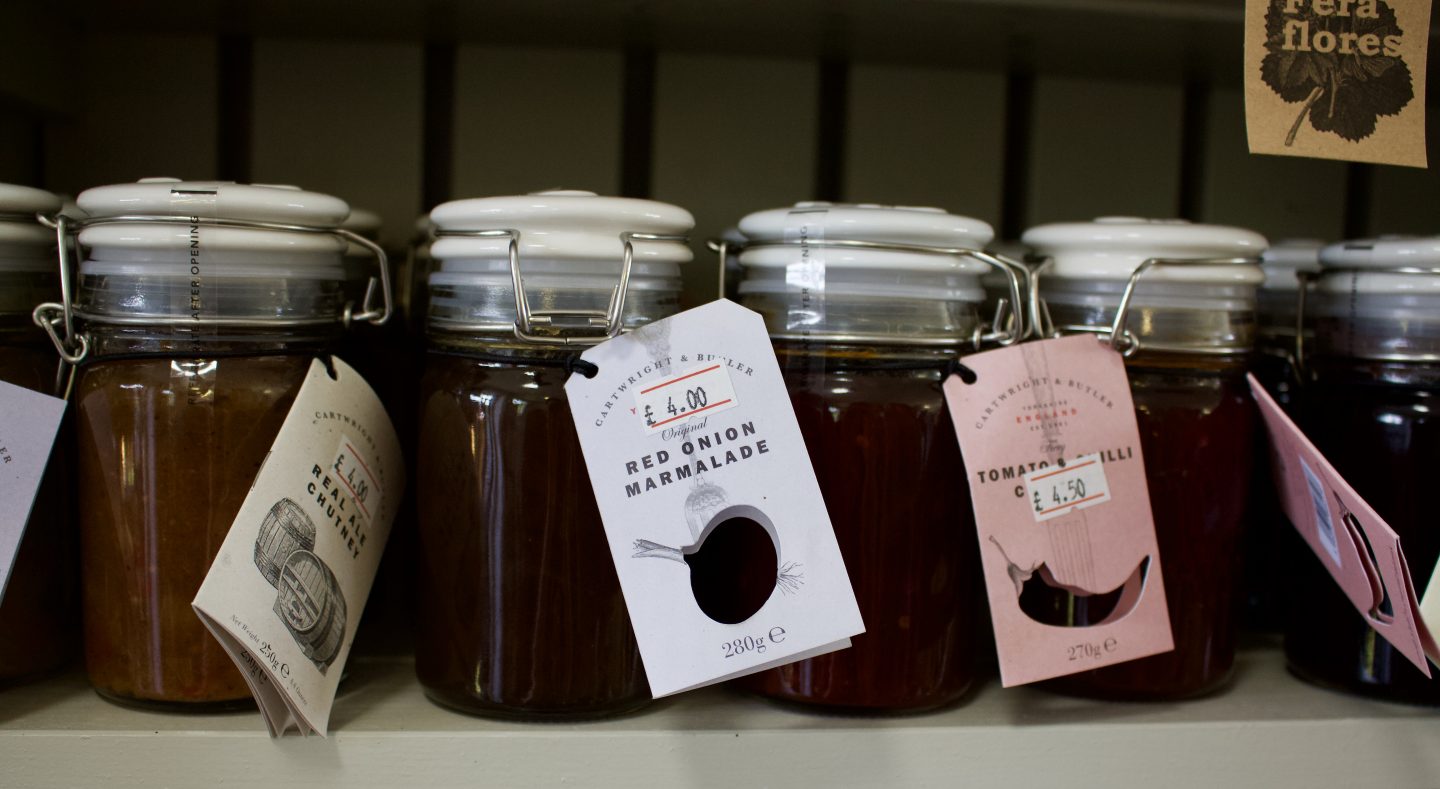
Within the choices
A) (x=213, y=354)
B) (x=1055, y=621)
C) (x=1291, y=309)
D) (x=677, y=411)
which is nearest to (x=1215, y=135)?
(x=1291, y=309)

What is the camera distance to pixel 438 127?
0.88m

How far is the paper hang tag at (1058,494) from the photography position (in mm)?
595

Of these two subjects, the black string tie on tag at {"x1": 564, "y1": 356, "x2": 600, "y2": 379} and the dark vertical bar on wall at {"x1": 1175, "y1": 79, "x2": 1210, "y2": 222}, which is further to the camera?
the dark vertical bar on wall at {"x1": 1175, "y1": 79, "x2": 1210, "y2": 222}

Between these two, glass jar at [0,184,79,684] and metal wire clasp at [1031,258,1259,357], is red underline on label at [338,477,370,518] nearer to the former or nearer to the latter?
glass jar at [0,184,79,684]

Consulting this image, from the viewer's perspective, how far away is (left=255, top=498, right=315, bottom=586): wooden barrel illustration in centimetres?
53

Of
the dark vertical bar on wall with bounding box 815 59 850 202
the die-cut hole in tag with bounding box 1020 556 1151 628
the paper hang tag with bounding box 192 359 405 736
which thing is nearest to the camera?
the paper hang tag with bounding box 192 359 405 736

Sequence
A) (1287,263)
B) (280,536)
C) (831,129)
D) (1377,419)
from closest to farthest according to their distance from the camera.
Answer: (280,536) < (1377,419) < (1287,263) < (831,129)

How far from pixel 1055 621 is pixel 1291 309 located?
1.12 ft

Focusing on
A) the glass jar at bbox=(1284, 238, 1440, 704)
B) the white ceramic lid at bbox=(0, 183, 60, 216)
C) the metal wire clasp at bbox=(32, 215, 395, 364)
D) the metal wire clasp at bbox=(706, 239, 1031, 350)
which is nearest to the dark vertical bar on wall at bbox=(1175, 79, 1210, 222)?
the glass jar at bbox=(1284, 238, 1440, 704)

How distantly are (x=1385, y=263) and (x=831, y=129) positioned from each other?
0.42 meters

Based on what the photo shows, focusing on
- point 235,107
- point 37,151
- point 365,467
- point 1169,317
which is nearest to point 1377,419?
point 1169,317

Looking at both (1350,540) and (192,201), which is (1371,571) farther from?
(192,201)

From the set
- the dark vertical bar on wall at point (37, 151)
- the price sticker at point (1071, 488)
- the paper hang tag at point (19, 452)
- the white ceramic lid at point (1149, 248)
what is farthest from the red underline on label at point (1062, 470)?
the dark vertical bar on wall at point (37, 151)

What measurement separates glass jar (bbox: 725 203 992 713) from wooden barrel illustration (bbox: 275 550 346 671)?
0.76 ft
